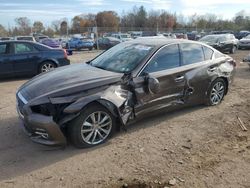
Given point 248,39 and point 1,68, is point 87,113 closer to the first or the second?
point 1,68

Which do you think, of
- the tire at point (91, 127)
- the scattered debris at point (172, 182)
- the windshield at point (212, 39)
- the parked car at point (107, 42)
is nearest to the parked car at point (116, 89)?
the tire at point (91, 127)

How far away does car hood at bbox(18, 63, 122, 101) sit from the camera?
4777 millimetres

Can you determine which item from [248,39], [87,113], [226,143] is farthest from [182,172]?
[248,39]

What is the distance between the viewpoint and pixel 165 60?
5895 millimetres

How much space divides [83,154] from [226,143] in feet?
7.48

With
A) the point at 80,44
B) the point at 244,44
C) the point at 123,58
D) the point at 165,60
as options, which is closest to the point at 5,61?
the point at 123,58

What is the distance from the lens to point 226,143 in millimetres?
5055

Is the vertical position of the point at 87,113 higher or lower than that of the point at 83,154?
higher

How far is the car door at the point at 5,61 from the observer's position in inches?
422

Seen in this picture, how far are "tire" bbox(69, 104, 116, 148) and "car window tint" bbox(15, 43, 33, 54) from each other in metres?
7.12

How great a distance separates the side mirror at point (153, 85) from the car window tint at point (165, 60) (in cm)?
20

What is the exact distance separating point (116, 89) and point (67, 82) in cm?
79

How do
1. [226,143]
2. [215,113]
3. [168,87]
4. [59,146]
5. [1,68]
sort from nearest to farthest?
1. [59,146]
2. [226,143]
3. [168,87]
4. [215,113]
5. [1,68]

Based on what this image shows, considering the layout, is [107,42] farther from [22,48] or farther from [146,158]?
[146,158]
